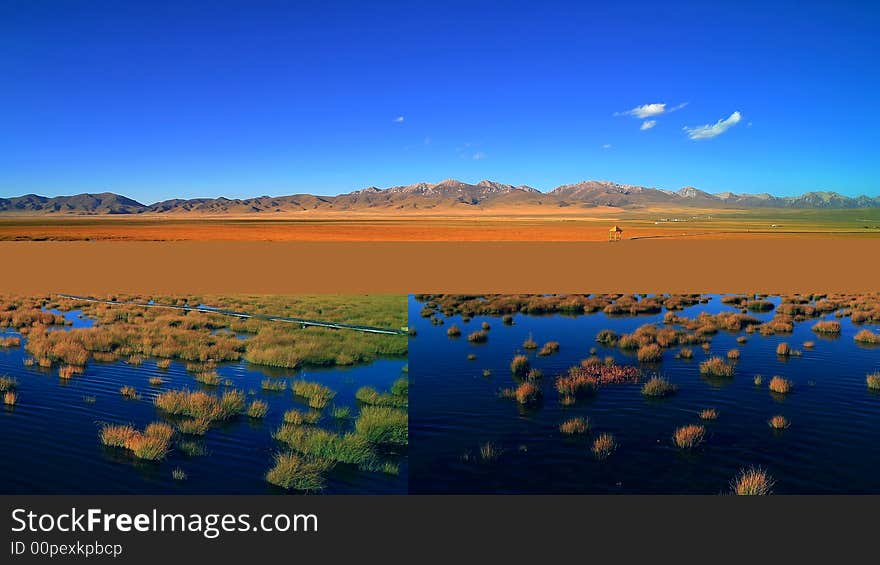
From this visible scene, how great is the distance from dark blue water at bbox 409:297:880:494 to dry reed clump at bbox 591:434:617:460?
0.12m

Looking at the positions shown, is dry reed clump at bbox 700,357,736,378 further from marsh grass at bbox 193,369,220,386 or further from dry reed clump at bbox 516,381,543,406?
marsh grass at bbox 193,369,220,386

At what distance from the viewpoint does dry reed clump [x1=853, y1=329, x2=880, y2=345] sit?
18.1m

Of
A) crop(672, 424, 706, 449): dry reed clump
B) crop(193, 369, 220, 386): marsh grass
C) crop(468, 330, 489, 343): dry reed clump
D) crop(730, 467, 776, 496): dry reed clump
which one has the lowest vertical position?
crop(730, 467, 776, 496): dry reed clump

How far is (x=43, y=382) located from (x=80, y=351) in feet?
7.82

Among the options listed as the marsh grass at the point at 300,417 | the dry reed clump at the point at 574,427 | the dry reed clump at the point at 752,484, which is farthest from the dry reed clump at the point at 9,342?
the dry reed clump at the point at 752,484

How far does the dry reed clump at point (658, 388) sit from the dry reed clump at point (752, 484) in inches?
147

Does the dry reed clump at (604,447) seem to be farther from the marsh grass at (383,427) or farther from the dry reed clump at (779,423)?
the dry reed clump at (779,423)

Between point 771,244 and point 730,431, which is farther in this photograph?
point 771,244

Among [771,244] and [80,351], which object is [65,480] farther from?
[771,244]

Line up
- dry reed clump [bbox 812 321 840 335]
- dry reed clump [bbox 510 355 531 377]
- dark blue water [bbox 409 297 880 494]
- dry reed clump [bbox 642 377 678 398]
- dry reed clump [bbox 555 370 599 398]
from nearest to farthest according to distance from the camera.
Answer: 1. dark blue water [bbox 409 297 880 494]
2. dry reed clump [bbox 555 370 599 398]
3. dry reed clump [bbox 642 377 678 398]
4. dry reed clump [bbox 510 355 531 377]
5. dry reed clump [bbox 812 321 840 335]

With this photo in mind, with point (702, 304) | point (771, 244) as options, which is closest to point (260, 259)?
point (702, 304)

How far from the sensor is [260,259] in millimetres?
32812

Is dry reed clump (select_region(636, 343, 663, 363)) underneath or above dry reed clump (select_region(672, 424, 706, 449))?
above

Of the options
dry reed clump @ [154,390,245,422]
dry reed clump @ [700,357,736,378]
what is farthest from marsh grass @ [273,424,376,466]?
dry reed clump @ [700,357,736,378]
